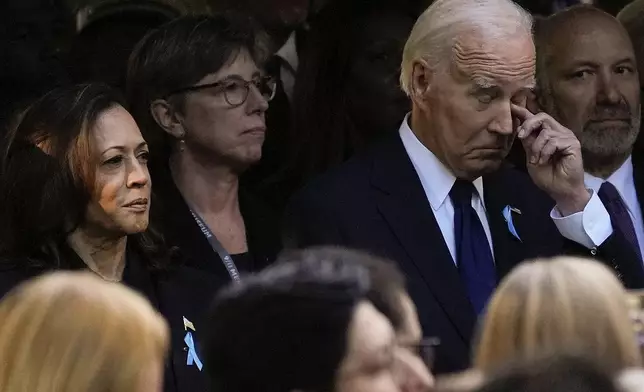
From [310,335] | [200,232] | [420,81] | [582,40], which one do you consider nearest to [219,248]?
[200,232]

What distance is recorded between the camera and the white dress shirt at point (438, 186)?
387 centimetres

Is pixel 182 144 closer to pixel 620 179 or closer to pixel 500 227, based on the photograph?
pixel 500 227

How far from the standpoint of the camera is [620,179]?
4.66m

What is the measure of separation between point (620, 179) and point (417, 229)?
1118 mm

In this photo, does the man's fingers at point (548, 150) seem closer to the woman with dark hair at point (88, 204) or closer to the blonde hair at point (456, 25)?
the blonde hair at point (456, 25)

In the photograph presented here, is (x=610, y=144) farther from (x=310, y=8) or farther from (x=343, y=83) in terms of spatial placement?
(x=310, y=8)

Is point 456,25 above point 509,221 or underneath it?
above

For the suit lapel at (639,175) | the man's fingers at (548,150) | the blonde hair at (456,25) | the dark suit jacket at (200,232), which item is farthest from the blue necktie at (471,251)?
the suit lapel at (639,175)

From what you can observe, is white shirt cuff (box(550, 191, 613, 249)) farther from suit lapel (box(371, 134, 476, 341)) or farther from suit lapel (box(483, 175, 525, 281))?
A: suit lapel (box(371, 134, 476, 341))

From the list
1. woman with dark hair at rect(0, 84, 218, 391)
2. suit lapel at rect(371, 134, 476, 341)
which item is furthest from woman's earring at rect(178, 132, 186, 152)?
suit lapel at rect(371, 134, 476, 341)

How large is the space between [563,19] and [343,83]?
0.77 metres

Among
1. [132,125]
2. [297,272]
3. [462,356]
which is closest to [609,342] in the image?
[297,272]

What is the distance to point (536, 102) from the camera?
4.87 meters

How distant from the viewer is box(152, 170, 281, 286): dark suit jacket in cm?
413
